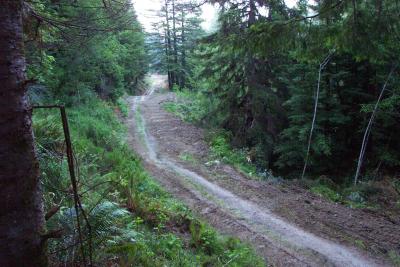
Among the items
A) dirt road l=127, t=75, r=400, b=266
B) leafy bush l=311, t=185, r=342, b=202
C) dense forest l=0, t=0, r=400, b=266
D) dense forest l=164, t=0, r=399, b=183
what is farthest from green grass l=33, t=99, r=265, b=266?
dense forest l=164, t=0, r=399, b=183

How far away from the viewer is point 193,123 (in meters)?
21.0

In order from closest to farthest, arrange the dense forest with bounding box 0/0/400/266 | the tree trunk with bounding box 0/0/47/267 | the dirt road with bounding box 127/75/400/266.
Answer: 1. the tree trunk with bounding box 0/0/47/267
2. the dense forest with bounding box 0/0/400/266
3. the dirt road with bounding box 127/75/400/266

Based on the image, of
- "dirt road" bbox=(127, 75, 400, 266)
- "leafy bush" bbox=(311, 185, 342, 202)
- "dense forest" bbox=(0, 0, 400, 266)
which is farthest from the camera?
"leafy bush" bbox=(311, 185, 342, 202)

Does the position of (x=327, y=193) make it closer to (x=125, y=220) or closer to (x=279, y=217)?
(x=279, y=217)

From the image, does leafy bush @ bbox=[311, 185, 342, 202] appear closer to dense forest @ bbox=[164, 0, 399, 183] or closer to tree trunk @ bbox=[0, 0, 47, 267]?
dense forest @ bbox=[164, 0, 399, 183]

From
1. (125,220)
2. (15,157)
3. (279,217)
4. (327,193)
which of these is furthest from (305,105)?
(15,157)

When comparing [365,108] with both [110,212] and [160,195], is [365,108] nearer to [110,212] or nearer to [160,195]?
[160,195]

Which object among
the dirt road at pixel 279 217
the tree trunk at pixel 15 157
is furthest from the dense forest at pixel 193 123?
the dirt road at pixel 279 217

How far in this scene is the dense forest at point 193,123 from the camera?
212 centimetres

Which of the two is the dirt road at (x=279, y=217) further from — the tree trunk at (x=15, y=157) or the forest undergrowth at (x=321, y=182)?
the tree trunk at (x=15, y=157)

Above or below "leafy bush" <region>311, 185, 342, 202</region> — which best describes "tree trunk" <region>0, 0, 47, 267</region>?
above

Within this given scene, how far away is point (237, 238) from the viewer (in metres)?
7.93

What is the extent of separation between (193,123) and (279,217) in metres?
12.4

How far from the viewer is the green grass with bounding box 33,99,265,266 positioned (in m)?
4.23
